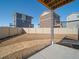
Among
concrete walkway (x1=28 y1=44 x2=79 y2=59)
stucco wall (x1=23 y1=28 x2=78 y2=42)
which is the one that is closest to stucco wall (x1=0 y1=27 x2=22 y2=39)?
stucco wall (x1=23 y1=28 x2=78 y2=42)

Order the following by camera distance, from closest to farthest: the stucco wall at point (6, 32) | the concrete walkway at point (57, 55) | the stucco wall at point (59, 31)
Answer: the concrete walkway at point (57, 55)
the stucco wall at point (6, 32)
the stucco wall at point (59, 31)

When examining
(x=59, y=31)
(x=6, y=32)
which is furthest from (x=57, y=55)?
Answer: (x=59, y=31)

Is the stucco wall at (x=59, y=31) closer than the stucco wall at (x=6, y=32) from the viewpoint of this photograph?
No

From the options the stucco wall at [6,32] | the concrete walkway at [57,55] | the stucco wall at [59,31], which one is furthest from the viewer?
the stucco wall at [59,31]

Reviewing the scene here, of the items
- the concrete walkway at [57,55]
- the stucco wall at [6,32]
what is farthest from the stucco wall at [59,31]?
the concrete walkway at [57,55]

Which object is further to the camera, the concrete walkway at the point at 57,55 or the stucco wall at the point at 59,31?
the stucco wall at the point at 59,31

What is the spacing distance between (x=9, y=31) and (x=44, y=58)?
75.0 feet

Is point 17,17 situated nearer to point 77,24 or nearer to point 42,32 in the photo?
point 42,32

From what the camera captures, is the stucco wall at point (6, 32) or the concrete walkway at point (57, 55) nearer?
the concrete walkway at point (57, 55)

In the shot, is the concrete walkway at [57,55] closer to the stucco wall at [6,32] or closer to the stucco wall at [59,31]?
the stucco wall at [6,32]

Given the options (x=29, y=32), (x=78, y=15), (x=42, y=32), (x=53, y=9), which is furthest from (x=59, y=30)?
(x=53, y=9)

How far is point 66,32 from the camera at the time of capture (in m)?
30.2

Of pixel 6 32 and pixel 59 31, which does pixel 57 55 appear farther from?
pixel 59 31

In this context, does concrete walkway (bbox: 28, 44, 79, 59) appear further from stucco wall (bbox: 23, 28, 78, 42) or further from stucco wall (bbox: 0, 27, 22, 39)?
stucco wall (bbox: 23, 28, 78, 42)
